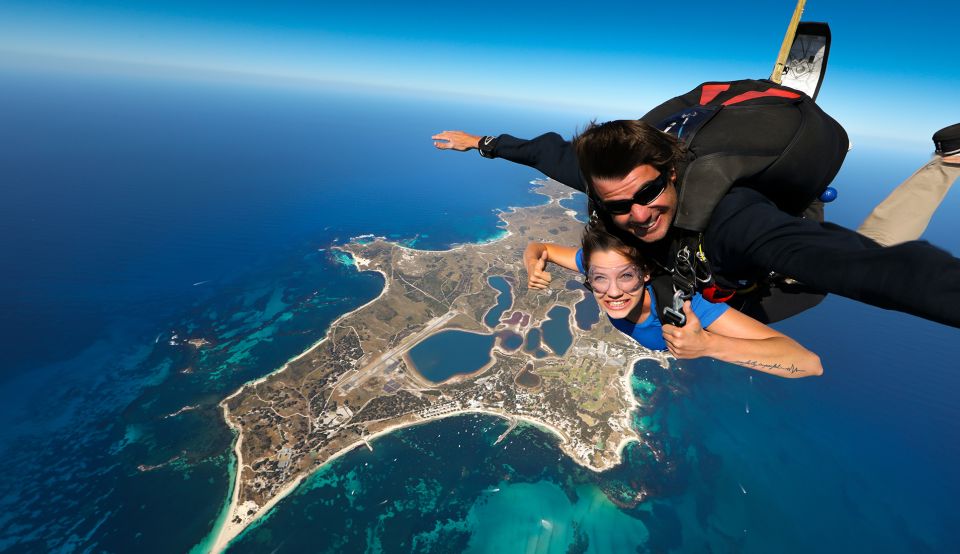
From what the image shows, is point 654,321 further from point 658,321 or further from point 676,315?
point 676,315

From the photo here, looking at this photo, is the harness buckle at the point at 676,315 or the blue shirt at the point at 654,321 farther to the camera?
the blue shirt at the point at 654,321

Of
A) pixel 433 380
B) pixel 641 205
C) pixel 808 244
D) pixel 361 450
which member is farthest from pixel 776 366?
pixel 433 380

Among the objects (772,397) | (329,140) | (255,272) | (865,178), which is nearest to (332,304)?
(255,272)

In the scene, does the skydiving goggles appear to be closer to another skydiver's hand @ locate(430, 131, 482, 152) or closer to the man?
the man

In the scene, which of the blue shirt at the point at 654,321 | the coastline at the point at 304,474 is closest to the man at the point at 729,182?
the blue shirt at the point at 654,321

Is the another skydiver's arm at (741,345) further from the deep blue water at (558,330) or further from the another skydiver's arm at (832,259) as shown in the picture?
the deep blue water at (558,330)
